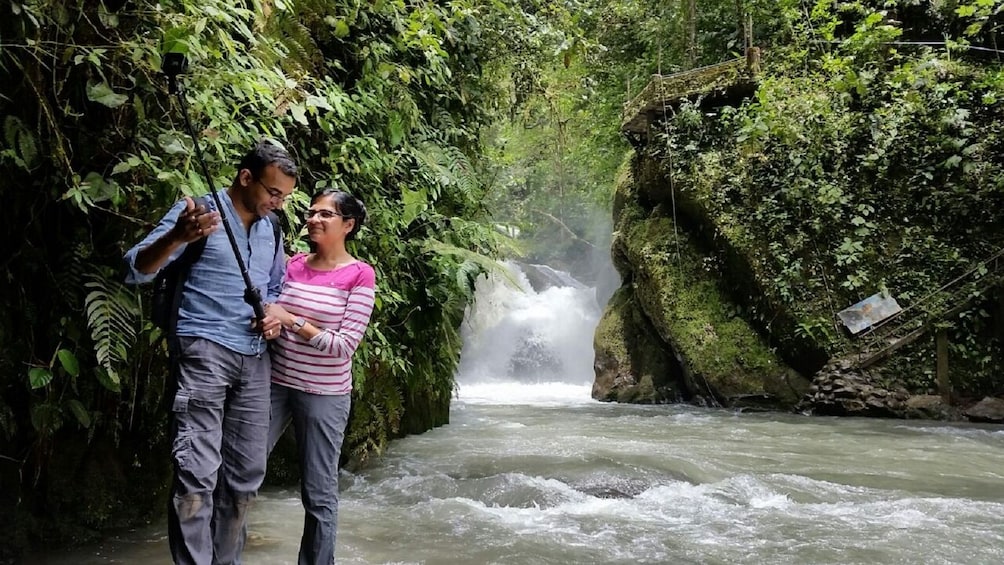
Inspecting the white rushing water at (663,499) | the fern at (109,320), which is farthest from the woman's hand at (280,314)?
the white rushing water at (663,499)

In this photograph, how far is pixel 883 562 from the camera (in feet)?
11.4

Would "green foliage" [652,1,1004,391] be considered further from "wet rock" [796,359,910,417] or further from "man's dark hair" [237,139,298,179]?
"man's dark hair" [237,139,298,179]

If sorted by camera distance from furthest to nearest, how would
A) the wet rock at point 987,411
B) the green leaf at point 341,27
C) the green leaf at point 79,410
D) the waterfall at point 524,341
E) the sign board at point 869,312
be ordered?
the waterfall at point 524,341, the sign board at point 869,312, the wet rock at point 987,411, the green leaf at point 341,27, the green leaf at point 79,410

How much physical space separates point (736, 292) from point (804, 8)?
17.4ft

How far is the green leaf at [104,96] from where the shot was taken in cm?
267

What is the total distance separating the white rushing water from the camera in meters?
3.65

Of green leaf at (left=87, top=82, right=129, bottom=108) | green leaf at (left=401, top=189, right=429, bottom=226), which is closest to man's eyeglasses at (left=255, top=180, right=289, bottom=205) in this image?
green leaf at (left=87, top=82, right=129, bottom=108)

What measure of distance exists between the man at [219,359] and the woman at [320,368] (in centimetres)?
11

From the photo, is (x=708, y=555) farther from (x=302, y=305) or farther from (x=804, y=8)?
(x=804, y=8)

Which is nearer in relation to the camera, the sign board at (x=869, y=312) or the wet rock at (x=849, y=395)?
the wet rock at (x=849, y=395)

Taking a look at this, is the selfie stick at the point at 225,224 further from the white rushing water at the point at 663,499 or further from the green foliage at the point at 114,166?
the white rushing water at the point at 663,499

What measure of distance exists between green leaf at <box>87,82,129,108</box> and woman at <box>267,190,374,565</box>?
2.76 feet

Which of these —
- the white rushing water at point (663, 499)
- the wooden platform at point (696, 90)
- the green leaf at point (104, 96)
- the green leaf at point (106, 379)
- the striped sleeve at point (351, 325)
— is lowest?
the white rushing water at point (663, 499)

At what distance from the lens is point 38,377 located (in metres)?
2.70
